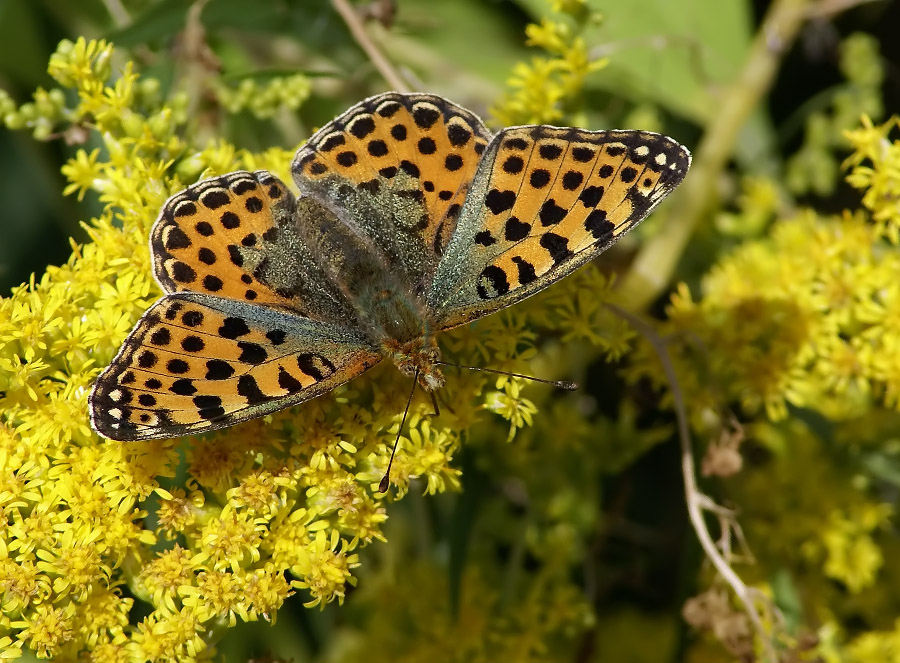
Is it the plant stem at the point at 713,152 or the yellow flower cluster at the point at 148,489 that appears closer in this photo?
the yellow flower cluster at the point at 148,489

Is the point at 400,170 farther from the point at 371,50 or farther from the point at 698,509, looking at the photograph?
the point at 698,509

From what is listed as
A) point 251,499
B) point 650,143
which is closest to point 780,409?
point 650,143

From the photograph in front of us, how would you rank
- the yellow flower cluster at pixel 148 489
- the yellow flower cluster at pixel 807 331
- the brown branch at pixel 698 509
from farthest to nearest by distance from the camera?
the yellow flower cluster at pixel 807 331 < the brown branch at pixel 698 509 < the yellow flower cluster at pixel 148 489

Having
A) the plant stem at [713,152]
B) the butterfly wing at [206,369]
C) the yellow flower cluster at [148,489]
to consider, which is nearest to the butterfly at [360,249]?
the butterfly wing at [206,369]

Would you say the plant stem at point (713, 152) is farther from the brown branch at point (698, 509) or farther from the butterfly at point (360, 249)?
the butterfly at point (360, 249)

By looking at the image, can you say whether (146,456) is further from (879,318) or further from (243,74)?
(879,318)

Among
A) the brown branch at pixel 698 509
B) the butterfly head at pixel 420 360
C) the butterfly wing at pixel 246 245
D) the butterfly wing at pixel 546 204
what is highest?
the butterfly wing at pixel 546 204
